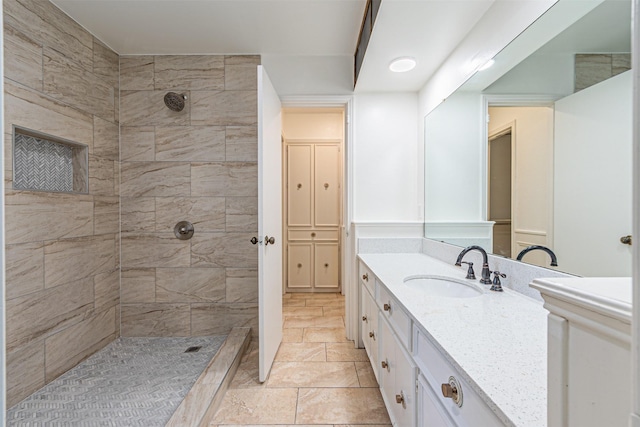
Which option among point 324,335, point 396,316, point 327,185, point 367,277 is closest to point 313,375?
point 324,335

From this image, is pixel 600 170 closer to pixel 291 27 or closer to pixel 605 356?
pixel 605 356

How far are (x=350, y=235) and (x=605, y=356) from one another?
6.88 feet

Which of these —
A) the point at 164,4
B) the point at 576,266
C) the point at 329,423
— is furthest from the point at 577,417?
the point at 164,4

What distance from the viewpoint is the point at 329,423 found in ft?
5.06

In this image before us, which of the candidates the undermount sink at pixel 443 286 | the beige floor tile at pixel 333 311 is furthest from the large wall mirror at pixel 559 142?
the beige floor tile at pixel 333 311

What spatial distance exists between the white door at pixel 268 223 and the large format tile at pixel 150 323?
892 mm

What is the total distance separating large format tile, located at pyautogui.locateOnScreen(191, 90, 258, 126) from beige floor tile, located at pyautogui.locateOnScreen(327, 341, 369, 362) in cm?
200

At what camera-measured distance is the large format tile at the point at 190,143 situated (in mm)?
2430

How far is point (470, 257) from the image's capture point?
164 centimetres

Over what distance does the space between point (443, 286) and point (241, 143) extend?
1.89m

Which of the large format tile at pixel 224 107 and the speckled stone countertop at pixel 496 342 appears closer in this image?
the speckled stone countertop at pixel 496 342

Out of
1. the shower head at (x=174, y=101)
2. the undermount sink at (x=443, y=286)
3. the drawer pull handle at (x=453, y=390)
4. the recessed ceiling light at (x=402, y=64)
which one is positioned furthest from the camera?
the shower head at (x=174, y=101)

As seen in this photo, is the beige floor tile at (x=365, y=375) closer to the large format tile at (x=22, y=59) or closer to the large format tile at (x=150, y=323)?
the large format tile at (x=150, y=323)

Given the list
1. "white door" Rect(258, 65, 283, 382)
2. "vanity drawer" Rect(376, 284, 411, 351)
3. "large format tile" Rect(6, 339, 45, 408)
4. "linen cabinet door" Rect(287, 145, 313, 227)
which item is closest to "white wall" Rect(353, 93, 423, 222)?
"white door" Rect(258, 65, 283, 382)
